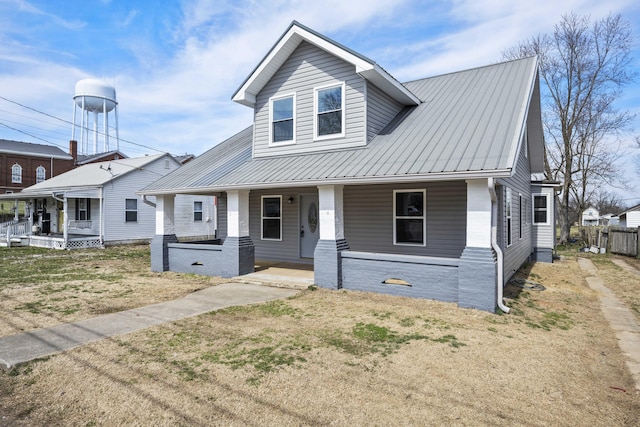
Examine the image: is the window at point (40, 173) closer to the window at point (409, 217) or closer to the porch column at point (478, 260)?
the window at point (409, 217)

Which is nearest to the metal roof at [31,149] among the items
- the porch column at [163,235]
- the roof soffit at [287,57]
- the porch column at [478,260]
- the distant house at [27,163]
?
the distant house at [27,163]

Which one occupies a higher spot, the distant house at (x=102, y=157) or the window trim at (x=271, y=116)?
the distant house at (x=102, y=157)

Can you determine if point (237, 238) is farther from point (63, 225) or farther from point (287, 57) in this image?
point (63, 225)

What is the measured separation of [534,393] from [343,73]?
831cm

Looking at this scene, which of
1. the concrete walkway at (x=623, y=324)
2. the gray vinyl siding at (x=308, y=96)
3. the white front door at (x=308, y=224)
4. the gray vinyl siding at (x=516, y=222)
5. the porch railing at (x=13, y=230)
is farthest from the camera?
the porch railing at (x=13, y=230)

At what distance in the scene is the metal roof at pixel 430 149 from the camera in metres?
7.09

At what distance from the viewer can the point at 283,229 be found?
12336 mm

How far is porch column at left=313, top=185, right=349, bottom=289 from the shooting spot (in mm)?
8367

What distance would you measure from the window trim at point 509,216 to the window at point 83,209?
21353mm

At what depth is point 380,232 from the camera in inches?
397

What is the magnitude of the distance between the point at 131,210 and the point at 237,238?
1409cm

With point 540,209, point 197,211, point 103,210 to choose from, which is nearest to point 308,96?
point 540,209

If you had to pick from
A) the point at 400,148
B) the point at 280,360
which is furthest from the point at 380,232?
the point at 280,360

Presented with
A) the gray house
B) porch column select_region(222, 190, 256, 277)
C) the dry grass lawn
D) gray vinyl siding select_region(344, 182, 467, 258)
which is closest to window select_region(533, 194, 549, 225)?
the gray house
